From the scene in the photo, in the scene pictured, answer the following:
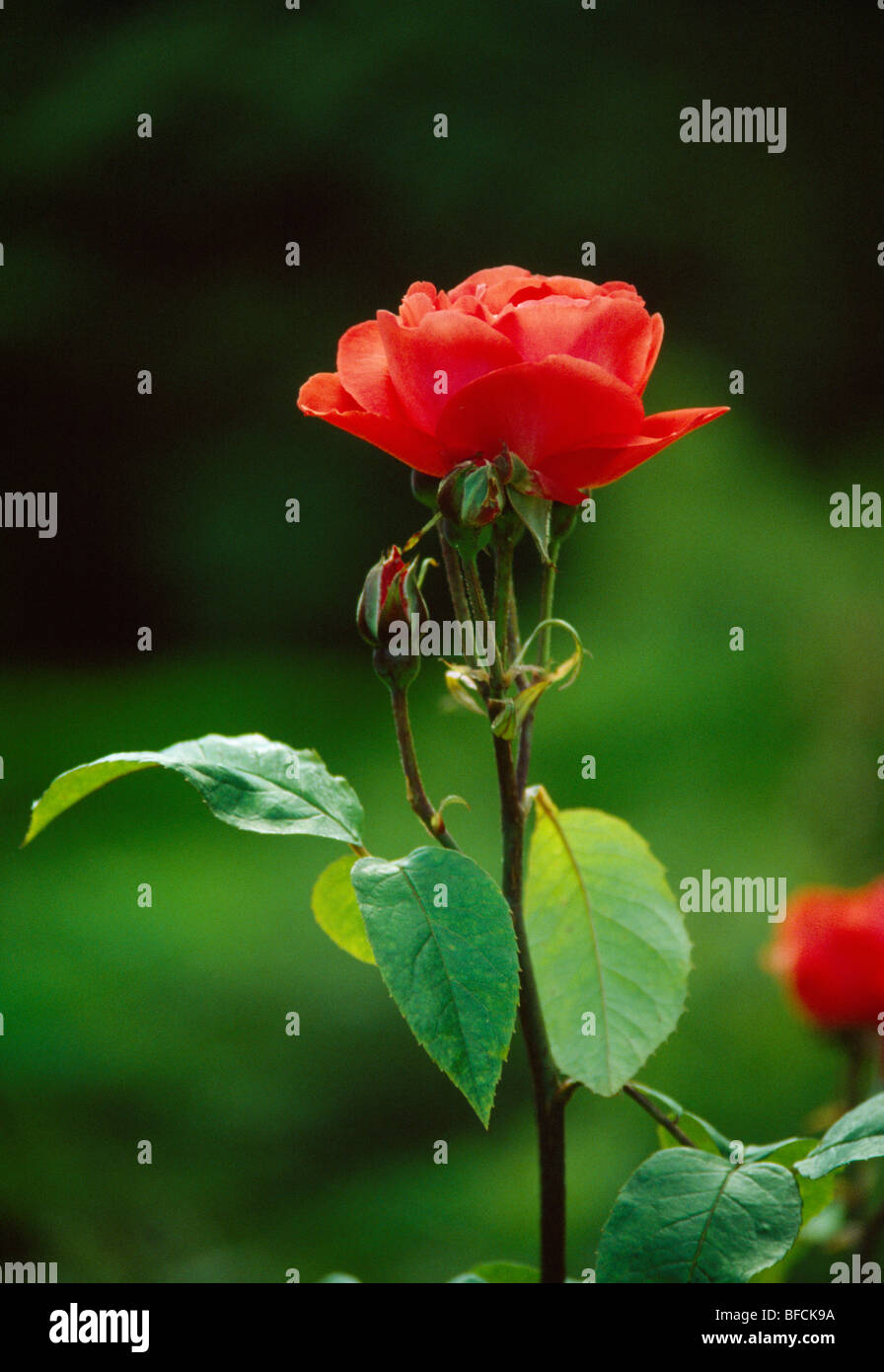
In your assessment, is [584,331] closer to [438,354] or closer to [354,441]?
[438,354]

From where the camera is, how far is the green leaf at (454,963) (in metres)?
0.31

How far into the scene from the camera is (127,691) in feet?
9.26

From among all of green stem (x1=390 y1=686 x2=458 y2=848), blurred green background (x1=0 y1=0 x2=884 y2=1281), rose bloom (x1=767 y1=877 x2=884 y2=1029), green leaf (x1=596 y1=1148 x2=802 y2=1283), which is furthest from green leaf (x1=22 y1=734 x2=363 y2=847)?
blurred green background (x1=0 y1=0 x2=884 y2=1281)

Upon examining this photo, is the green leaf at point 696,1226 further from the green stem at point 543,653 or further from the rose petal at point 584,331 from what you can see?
the rose petal at point 584,331

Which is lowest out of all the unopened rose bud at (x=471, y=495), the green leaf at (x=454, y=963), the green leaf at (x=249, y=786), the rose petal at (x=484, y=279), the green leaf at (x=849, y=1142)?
the green leaf at (x=849, y=1142)

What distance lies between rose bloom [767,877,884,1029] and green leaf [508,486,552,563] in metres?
0.58

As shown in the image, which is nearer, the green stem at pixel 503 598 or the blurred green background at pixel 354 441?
the green stem at pixel 503 598

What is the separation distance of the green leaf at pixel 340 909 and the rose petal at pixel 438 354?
0.14 m

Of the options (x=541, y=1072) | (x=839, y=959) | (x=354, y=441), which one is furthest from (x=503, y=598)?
(x=354, y=441)

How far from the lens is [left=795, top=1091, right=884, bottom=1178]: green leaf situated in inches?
12.4

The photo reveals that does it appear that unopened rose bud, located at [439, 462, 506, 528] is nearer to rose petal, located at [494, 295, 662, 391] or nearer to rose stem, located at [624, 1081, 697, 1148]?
rose petal, located at [494, 295, 662, 391]

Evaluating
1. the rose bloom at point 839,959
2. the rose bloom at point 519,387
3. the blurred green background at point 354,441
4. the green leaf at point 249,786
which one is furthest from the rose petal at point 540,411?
the blurred green background at point 354,441

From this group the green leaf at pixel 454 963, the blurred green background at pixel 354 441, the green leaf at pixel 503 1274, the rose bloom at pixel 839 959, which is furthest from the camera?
the blurred green background at pixel 354 441
